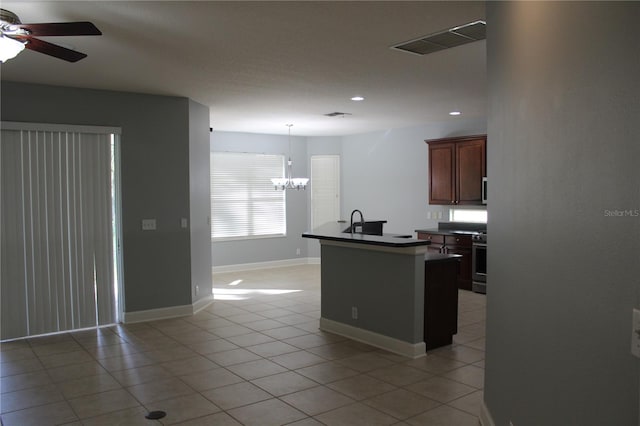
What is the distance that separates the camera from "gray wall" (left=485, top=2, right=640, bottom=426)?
1.25 metres

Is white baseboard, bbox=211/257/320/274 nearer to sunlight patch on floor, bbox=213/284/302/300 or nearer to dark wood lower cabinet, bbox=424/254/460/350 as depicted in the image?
sunlight patch on floor, bbox=213/284/302/300

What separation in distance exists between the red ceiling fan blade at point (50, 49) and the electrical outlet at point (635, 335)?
3190 millimetres

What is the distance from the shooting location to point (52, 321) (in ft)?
17.6

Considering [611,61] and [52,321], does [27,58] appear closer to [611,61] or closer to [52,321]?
[52,321]

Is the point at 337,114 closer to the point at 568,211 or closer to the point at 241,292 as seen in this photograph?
the point at 241,292

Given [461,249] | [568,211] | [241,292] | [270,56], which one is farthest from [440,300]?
[241,292]

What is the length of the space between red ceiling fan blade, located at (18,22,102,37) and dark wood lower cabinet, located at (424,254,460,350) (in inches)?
130

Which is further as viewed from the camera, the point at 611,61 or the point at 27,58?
the point at 27,58

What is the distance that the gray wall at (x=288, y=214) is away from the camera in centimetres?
938

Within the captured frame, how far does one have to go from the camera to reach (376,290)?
4.79 meters

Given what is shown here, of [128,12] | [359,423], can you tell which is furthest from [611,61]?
[128,12]

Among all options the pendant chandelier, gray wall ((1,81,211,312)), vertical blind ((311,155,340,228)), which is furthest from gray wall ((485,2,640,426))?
vertical blind ((311,155,340,228))

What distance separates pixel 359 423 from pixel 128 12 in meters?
3.03

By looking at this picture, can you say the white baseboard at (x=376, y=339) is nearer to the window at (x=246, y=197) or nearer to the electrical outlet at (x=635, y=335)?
the electrical outlet at (x=635, y=335)
